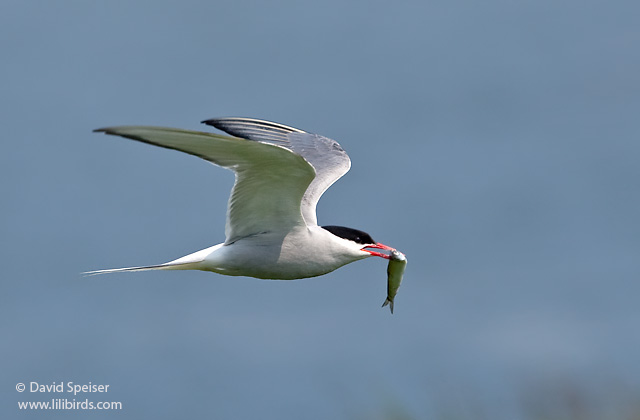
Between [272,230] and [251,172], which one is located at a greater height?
[251,172]

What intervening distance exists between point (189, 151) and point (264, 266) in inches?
77.0

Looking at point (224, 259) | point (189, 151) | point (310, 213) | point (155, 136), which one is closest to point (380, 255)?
point (310, 213)

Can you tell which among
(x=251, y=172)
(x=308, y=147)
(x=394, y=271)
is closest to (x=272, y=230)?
(x=251, y=172)

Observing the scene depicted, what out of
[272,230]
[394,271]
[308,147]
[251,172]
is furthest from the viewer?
[308,147]

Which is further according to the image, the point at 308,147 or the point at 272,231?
the point at 308,147

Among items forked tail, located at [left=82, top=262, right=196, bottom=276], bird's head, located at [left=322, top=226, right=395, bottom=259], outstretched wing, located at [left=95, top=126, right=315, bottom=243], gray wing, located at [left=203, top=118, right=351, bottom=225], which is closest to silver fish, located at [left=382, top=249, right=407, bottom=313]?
bird's head, located at [left=322, top=226, right=395, bottom=259]

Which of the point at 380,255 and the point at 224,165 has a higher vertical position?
the point at 224,165

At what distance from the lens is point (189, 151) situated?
19.5 ft

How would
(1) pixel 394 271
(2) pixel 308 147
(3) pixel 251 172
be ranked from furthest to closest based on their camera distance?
1. (2) pixel 308 147
2. (1) pixel 394 271
3. (3) pixel 251 172

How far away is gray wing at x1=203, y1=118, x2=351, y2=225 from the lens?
865cm

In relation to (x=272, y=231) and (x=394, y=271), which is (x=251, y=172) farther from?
(x=394, y=271)

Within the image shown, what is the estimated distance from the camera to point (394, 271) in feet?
26.9

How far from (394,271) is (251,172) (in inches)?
81.0

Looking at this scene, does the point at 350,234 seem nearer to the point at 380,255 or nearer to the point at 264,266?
the point at 380,255
